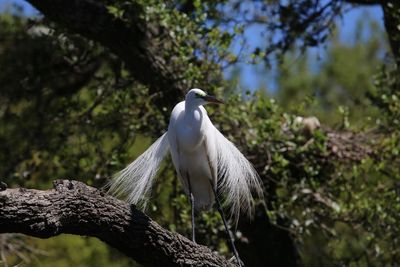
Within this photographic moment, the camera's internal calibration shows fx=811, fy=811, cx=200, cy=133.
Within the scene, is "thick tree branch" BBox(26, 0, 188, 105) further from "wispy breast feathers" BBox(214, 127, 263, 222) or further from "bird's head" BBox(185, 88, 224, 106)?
"bird's head" BBox(185, 88, 224, 106)

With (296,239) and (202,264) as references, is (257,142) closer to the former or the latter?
(296,239)

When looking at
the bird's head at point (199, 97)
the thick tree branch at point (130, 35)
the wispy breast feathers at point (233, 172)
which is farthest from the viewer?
the thick tree branch at point (130, 35)

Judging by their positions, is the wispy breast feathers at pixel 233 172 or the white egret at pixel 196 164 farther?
the wispy breast feathers at pixel 233 172

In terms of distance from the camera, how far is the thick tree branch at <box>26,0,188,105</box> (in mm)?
4648

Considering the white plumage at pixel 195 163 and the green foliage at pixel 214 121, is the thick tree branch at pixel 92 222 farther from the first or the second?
the green foliage at pixel 214 121

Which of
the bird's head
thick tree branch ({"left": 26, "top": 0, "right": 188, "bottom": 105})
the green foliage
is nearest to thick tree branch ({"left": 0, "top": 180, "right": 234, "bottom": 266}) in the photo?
the bird's head

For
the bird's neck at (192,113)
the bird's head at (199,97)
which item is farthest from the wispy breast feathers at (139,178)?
the bird's head at (199,97)

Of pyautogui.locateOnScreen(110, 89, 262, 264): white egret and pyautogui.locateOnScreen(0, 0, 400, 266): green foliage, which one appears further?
pyautogui.locateOnScreen(0, 0, 400, 266): green foliage

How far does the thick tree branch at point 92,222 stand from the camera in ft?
7.96

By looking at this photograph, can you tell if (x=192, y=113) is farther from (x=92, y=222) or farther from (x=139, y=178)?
(x=92, y=222)

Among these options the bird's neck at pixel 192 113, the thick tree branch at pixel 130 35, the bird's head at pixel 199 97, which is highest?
the thick tree branch at pixel 130 35

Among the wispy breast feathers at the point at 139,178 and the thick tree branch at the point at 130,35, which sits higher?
the thick tree branch at the point at 130,35

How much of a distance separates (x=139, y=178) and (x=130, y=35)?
4.10ft

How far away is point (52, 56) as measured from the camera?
208 inches
